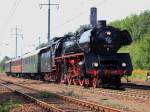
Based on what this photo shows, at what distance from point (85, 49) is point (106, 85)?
299 cm

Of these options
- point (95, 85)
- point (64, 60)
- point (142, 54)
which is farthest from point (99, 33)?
point (142, 54)

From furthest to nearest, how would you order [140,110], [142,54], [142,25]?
[142,25] < [142,54] < [140,110]

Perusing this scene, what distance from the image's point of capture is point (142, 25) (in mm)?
102688

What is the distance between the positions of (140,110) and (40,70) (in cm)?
2726

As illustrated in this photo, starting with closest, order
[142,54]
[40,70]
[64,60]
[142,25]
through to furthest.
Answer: [64,60] → [40,70] → [142,54] → [142,25]

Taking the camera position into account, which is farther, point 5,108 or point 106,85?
point 106,85

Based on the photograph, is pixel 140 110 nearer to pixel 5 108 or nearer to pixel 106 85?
pixel 5 108

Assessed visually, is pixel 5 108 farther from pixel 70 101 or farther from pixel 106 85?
pixel 106 85

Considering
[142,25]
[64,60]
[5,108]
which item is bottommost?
[5,108]

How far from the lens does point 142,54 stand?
75.4 meters

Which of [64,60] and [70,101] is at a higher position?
[64,60]

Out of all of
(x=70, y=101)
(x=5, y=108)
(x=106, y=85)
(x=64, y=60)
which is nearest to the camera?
(x=5, y=108)

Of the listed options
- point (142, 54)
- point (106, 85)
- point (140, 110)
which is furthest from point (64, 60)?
point (142, 54)

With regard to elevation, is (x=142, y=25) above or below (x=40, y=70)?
above
